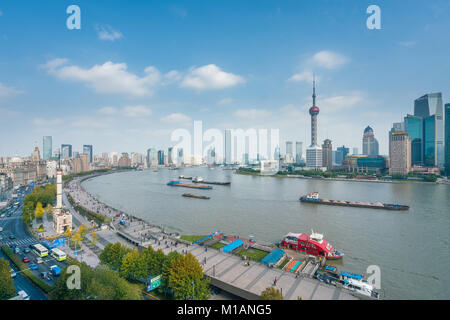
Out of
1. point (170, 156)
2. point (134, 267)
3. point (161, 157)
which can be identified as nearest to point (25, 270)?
point (134, 267)

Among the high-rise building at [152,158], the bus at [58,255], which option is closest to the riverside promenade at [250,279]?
the bus at [58,255]

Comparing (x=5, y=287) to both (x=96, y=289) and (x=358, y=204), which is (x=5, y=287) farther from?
(x=358, y=204)

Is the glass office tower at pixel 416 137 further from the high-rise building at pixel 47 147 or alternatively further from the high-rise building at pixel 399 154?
the high-rise building at pixel 47 147

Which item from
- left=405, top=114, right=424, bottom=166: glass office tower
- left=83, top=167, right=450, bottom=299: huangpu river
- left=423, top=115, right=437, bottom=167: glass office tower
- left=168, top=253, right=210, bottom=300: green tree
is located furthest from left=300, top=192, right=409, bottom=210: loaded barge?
left=405, top=114, right=424, bottom=166: glass office tower

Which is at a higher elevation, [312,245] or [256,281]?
[256,281]

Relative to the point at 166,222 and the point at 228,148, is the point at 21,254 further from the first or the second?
the point at 228,148
